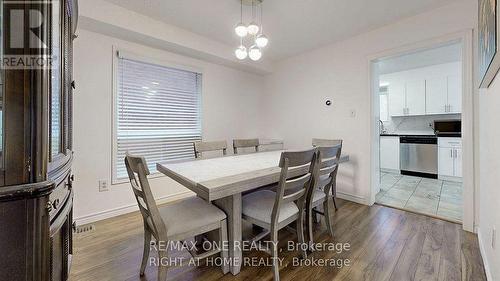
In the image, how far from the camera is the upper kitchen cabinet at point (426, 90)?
4336 millimetres

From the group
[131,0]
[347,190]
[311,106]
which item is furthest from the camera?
[311,106]

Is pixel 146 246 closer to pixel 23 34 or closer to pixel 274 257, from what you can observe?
pixel 274 257

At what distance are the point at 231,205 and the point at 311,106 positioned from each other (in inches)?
102

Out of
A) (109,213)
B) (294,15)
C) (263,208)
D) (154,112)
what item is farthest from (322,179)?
(109,213)

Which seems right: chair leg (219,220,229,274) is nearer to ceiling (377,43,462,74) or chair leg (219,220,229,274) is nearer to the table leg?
the table leg

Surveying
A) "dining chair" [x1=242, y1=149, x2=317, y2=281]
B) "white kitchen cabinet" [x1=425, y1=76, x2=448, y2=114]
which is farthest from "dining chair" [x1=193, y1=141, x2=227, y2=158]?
"white kitchen cabinet" [x1=425, y1=76, x2=448, y2=114]

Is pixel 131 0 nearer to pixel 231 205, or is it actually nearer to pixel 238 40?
pixel 238 40

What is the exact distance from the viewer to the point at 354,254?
1.79 meters

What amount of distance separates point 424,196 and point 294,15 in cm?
323

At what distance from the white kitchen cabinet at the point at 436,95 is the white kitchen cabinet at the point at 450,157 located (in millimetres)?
684

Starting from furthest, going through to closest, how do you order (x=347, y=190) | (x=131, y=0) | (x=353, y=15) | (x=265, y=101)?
(x=265, y=101) → (x=347, y=190) → (x=353, y=15) → (x=131, y=0)

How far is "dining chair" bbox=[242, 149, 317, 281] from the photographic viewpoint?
141 centimetres

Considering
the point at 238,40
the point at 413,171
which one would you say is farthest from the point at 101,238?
the point at 413,171

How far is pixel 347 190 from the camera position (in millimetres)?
3186
